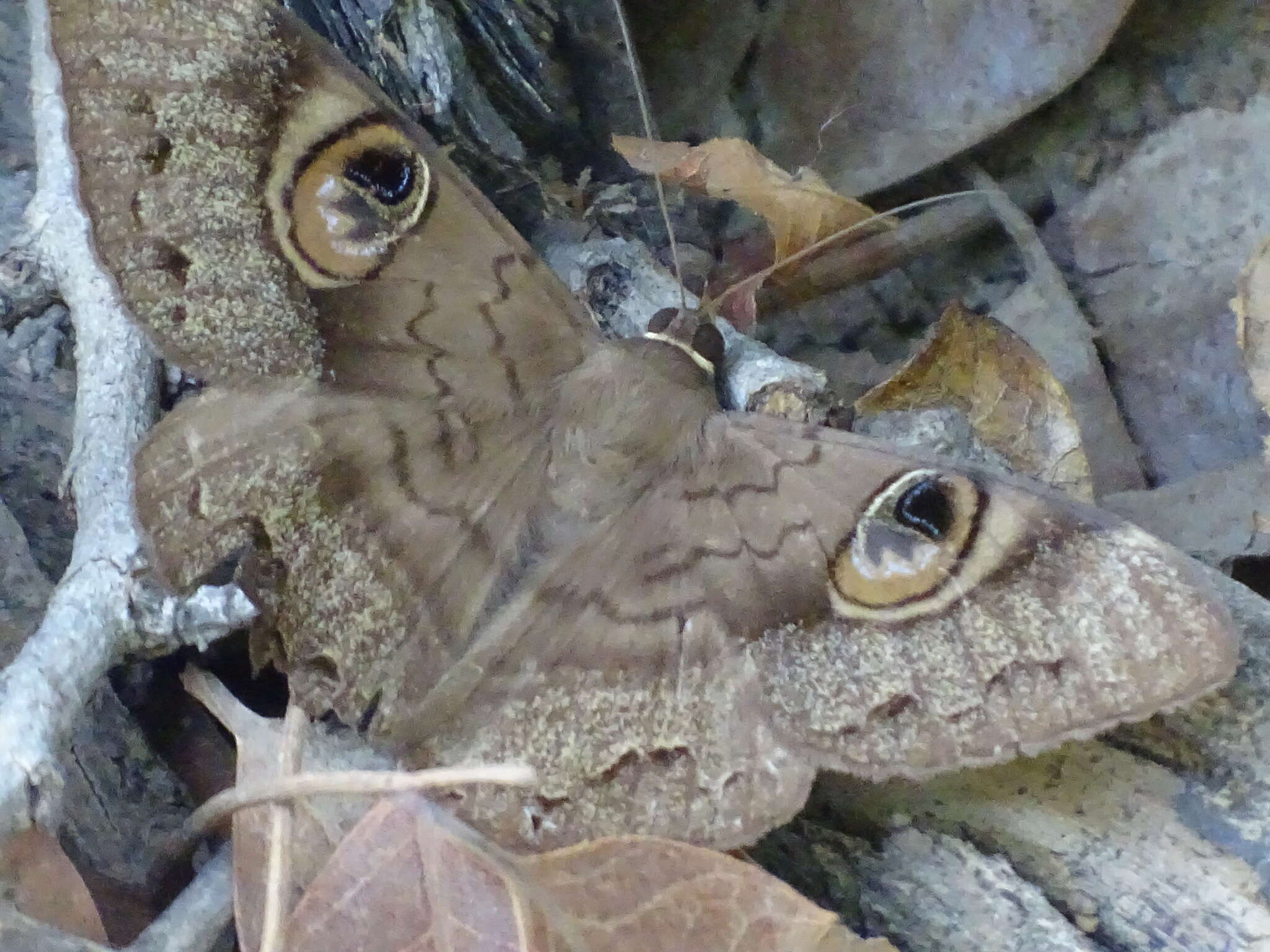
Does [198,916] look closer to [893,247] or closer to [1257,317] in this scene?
[893,247]

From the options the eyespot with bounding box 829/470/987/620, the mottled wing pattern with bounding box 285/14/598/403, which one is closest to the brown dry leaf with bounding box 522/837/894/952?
the eyespot with bounding box 829/470/987/620

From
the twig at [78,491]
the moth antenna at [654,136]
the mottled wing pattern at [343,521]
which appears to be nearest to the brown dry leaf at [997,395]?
the moth antenna at [654,136]

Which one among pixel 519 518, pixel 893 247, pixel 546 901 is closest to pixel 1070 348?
pixel 893 247

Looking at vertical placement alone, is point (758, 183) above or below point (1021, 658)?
above

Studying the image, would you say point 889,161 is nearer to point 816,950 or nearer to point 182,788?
point 816,950

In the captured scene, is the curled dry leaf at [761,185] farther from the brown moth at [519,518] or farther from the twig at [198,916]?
the twig at [198,916]
